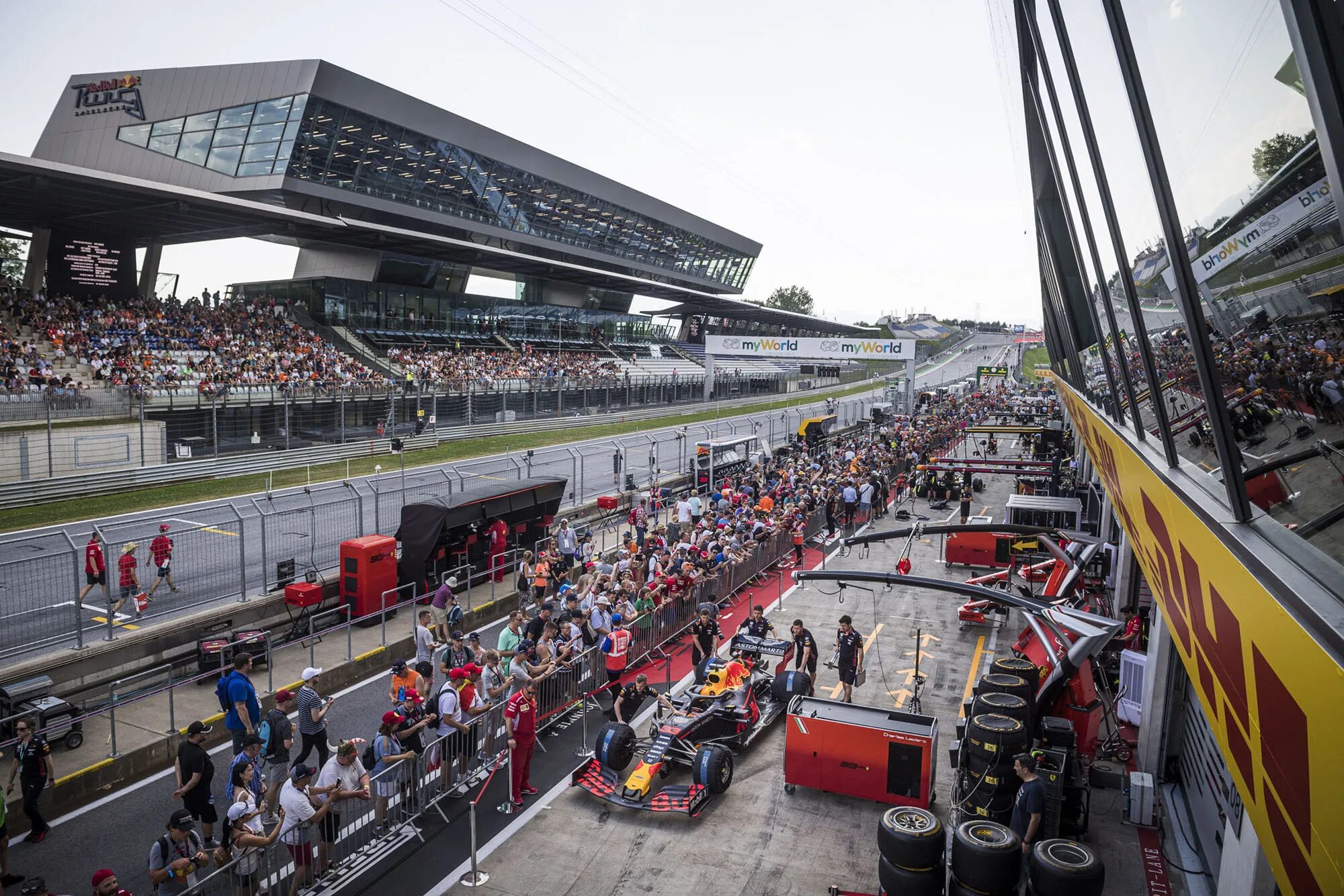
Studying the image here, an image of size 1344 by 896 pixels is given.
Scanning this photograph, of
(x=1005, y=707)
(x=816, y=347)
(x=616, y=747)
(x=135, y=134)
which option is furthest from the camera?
(x=816, y=347)

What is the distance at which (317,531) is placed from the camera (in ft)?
57.0

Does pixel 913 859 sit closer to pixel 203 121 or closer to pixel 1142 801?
pixel 1142 801

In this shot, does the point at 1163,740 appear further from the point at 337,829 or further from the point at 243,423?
the point at 243,423

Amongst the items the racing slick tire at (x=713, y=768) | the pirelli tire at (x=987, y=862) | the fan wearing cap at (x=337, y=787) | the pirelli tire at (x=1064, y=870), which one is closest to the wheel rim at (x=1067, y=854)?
the pirelli tire at (x=1064, y=870)

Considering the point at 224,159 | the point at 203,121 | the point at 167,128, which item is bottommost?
the point at 224,159

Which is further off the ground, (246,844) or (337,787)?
(337,787)

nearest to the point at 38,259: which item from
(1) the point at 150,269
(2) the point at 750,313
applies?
(1) the point at 150,269

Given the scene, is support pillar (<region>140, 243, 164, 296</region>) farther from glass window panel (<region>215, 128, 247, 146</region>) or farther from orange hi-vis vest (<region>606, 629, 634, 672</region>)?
orange hi-vis vest (<region>606, 629, 634, 672</region>)

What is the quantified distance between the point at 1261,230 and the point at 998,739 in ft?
19.8

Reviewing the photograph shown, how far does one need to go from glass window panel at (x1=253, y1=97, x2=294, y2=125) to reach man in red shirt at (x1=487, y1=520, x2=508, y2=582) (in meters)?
30.9

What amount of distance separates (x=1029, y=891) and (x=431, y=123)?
4644 centimetres

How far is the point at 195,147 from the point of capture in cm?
4147

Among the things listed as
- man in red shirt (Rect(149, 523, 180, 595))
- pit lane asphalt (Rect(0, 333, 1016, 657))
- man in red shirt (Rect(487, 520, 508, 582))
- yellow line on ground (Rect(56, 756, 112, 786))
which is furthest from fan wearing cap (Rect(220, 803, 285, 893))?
man in red shirt (Rect(487, 520, 508, 582))

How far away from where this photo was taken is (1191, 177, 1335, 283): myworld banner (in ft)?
8.11
